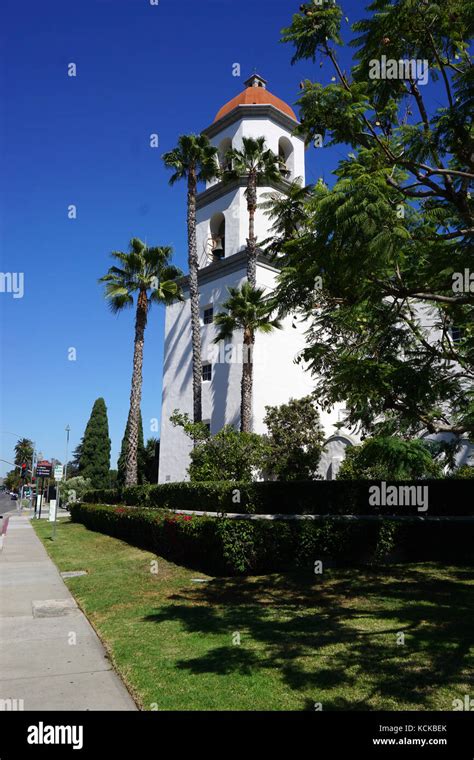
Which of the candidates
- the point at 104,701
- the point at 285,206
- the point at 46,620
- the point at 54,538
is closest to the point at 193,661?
the point at 104,701

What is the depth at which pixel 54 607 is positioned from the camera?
30.8 feet

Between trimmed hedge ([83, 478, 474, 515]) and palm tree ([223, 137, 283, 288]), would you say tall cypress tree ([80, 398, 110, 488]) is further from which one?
trimmed hedge ([83, 478, 474, 515])

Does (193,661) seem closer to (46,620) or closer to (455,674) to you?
(455,674)

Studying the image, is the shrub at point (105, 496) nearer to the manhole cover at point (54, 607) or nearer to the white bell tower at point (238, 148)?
the white bell tower at point (238, 148)

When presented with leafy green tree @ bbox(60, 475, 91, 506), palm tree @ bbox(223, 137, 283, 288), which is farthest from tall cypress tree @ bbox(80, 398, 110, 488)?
palm tree @ bbox(223, 137, 283, 288)

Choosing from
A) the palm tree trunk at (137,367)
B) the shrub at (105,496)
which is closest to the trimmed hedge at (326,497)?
the palm tree trunk at (137,367)

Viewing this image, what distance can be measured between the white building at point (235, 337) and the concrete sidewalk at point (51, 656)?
16599mm

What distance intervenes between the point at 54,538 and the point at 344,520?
14.1 metres

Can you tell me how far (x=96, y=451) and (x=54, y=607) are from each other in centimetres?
5322

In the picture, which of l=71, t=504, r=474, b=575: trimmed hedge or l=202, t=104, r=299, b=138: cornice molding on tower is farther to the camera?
l=202, t=104, r=299, b=138: cornice molding on tower

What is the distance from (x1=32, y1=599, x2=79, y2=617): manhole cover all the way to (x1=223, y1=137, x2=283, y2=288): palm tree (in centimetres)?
1831

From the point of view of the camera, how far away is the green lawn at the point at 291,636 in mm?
5043

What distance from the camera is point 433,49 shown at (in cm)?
688

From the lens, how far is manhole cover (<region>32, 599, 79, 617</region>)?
8.91 meters
